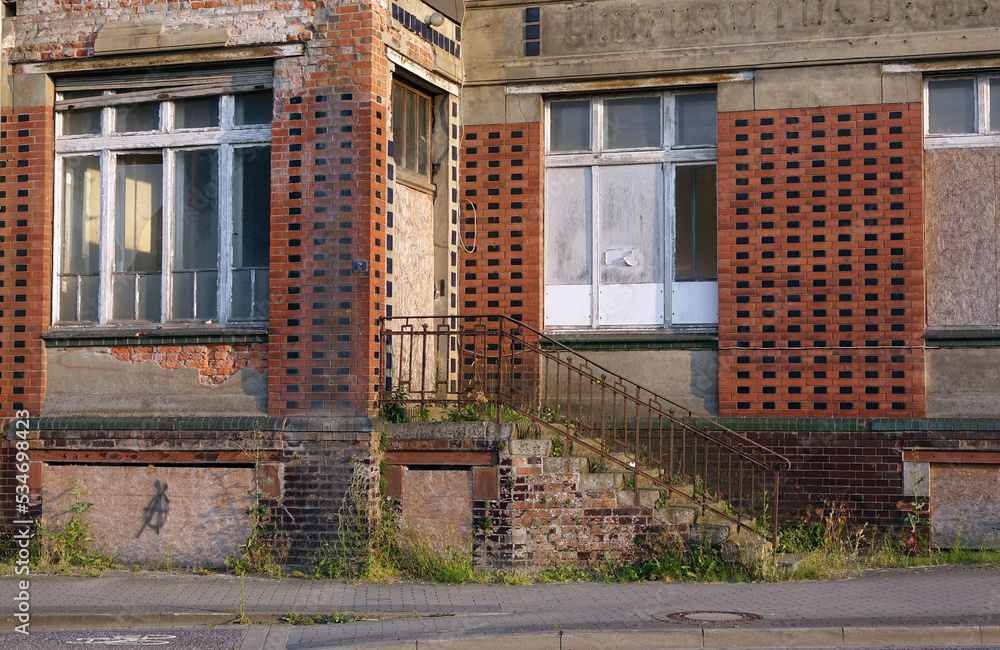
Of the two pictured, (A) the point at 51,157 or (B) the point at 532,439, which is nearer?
(B) the point at 532,439

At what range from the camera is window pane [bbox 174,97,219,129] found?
11.1m

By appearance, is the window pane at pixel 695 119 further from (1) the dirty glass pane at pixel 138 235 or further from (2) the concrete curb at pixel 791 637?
(2) the concrete curb at pixel 791 637

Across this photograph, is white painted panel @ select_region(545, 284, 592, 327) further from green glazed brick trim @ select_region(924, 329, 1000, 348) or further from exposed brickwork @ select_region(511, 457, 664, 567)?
green glazed brick trim @ select_region(924, 329, 1000, 348)

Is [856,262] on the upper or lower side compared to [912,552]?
upper

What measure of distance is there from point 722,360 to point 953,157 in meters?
3.08

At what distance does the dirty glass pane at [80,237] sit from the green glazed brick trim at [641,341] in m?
4.81

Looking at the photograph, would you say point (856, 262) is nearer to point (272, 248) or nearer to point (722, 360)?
point (722, 360)

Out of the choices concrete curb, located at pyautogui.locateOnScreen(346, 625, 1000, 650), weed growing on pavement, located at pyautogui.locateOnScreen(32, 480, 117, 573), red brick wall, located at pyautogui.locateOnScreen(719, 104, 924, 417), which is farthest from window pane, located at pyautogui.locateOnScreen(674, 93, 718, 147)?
weed growing on pavement, located at pyautogui.locateOnScreen(32, 480, 117, 573)

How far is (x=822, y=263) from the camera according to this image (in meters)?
10.9

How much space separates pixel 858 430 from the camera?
1066 centimetres

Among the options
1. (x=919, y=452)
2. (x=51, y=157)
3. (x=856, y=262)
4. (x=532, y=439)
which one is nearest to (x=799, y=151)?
(x=856, y=262)

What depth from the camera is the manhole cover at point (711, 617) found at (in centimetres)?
788

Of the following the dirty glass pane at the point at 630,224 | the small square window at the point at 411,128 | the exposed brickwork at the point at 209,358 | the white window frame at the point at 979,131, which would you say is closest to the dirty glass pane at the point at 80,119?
the exposed brickwork at the point at 209,358

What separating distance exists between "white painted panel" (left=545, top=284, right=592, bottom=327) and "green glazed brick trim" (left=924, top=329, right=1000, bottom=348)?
136 inches
